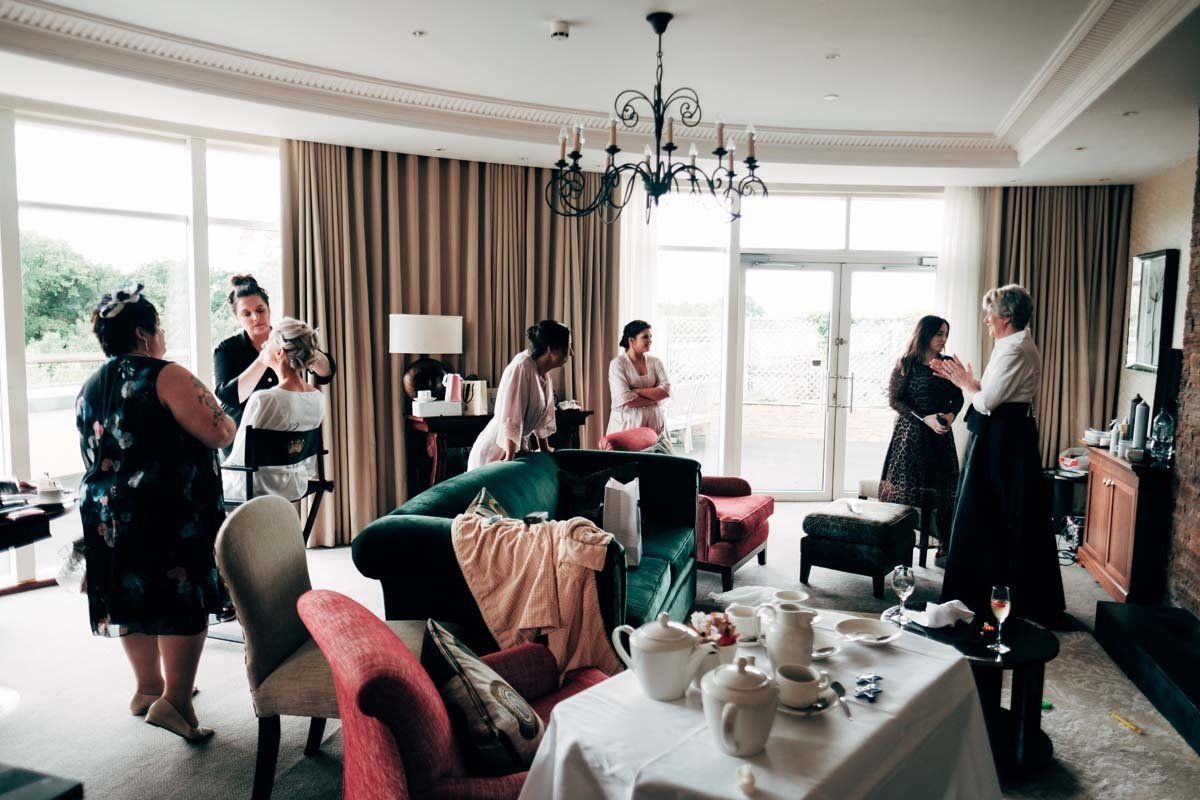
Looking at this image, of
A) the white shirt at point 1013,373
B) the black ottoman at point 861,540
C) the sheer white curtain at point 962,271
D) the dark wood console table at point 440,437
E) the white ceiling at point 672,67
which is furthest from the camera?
the sheer white curtain at point 962,271

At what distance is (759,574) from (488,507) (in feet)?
7.78

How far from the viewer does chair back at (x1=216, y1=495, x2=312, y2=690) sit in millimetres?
2123

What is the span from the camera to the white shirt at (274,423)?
3.48m

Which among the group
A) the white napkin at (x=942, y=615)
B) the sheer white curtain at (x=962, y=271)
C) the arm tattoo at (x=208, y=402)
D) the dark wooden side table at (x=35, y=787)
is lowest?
the white napkin at (x=942, y=615)

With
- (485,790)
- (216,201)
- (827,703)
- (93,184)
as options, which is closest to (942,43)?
(827,703)

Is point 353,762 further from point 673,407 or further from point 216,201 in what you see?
point 673,407

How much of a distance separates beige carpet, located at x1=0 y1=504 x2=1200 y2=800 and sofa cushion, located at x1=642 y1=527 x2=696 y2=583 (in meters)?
1.43

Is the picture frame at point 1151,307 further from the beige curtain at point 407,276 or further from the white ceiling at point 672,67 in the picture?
the beige curtain at point 407,276

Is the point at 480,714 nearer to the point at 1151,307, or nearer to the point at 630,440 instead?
the point at 630,440

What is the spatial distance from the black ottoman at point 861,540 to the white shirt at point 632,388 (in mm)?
1422

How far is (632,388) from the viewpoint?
5387mm

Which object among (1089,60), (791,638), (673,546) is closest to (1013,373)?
(1089,60)

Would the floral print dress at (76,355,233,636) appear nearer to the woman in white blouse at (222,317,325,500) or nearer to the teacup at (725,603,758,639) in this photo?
the woman in white blouse at (222,317,325,500)

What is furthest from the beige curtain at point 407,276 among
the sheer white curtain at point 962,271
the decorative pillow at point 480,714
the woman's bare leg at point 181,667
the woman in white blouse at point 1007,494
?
the decorative pillow at point 480,714
